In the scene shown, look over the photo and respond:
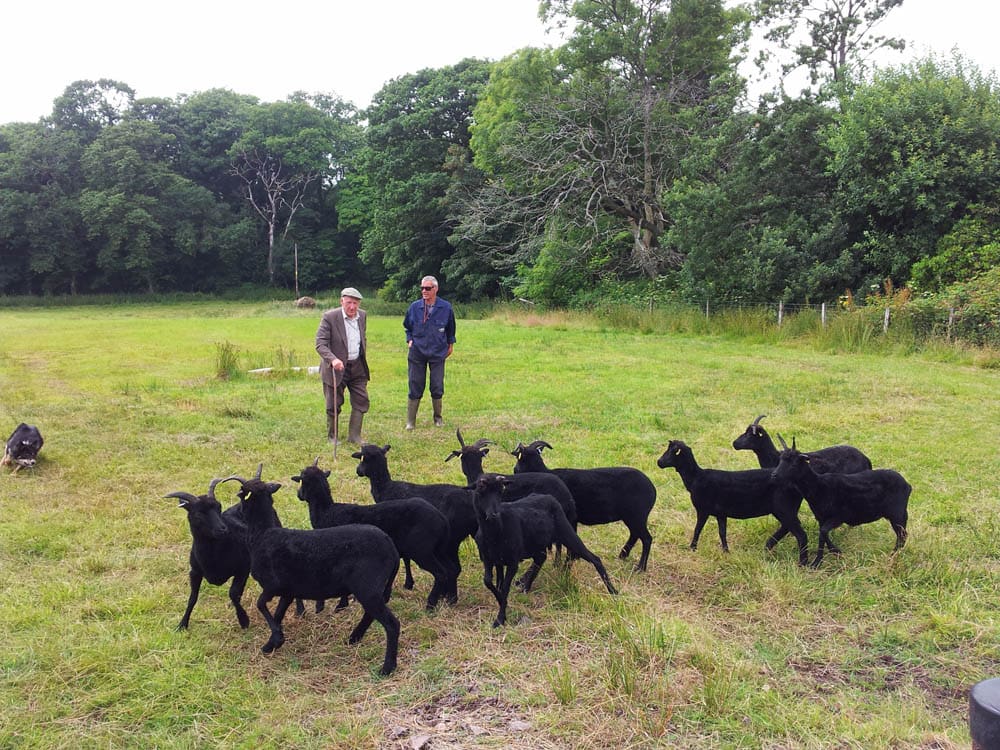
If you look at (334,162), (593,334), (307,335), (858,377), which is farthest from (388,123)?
(858,377)

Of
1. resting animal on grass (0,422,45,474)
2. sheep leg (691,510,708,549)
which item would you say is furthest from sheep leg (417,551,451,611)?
resting animal on grass (0,422,45,474)

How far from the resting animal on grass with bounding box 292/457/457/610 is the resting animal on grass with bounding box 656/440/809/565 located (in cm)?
217

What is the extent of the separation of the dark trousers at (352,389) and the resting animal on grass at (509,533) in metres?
4.94

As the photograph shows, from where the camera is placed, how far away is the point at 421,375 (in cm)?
1041

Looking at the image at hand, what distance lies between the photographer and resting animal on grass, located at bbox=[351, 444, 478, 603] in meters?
5.22

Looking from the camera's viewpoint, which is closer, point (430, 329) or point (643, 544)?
point (643, 544)

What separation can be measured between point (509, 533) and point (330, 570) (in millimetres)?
1188

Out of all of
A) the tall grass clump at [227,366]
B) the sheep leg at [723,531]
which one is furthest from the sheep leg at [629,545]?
the tall grass clump at [227,366]

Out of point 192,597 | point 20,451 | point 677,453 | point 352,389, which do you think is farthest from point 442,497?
point 20,451

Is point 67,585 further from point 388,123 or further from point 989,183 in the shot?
point 388,123

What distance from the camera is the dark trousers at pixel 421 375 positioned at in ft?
34.0

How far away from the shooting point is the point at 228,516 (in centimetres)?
496

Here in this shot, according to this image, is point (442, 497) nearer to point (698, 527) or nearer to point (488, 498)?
point (488, 498)

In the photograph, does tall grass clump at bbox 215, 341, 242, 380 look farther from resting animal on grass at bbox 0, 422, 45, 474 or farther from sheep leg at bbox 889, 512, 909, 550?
sheep leg at bbox 889, 512, 909, 550
